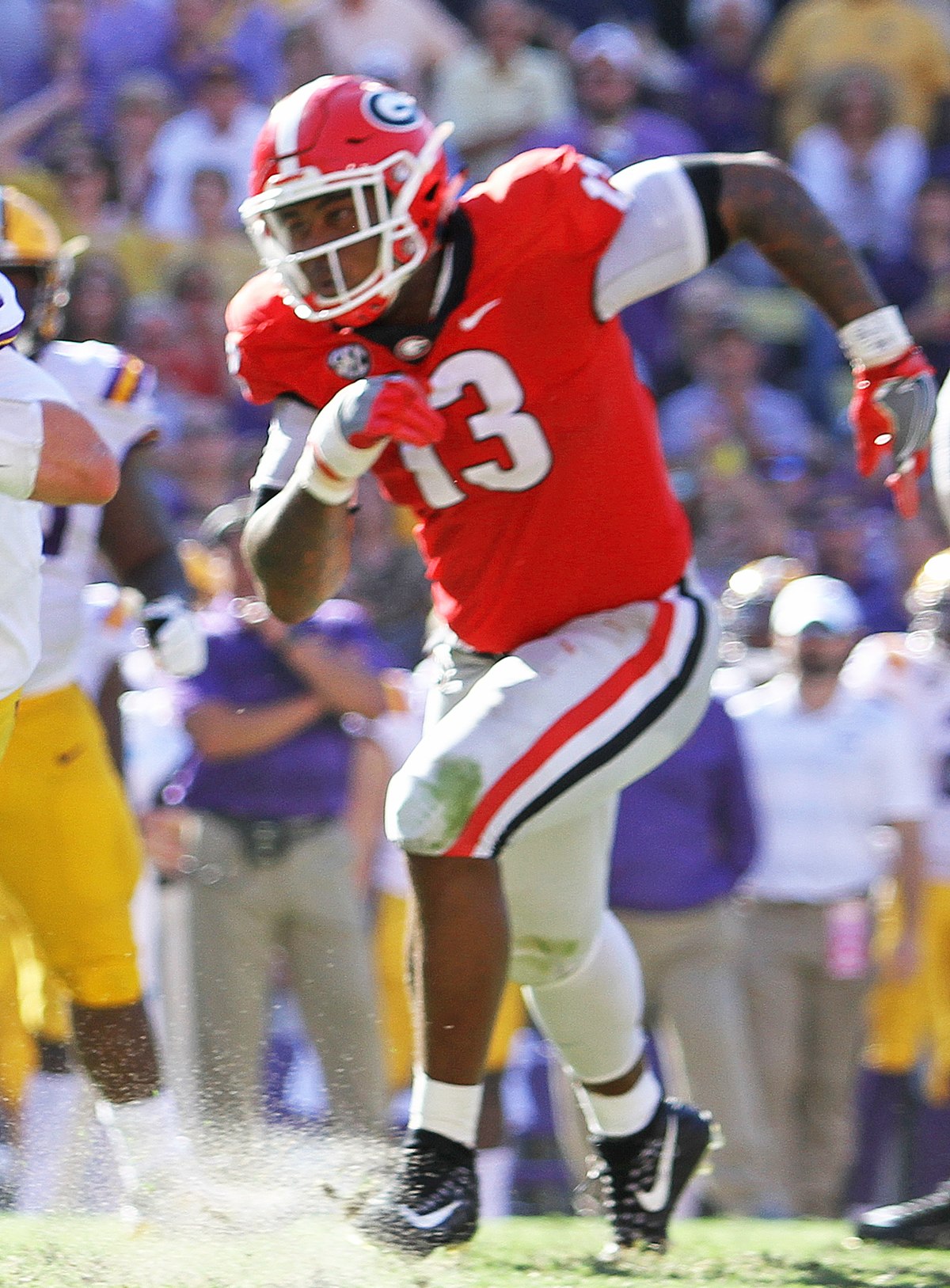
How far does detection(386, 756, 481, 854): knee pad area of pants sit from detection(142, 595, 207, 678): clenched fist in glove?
1.02m

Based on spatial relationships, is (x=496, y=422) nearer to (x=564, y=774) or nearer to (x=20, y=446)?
(x=564, y=774)

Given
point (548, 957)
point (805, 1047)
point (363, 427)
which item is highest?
point (363, 427)

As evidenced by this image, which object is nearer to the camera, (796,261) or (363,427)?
(363,427)

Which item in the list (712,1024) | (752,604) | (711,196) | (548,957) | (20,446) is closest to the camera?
(20,446)

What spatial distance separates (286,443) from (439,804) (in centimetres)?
73

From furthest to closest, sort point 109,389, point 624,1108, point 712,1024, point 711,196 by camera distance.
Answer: point 712,1024
point 109,389
point 624,1108
point 711,196

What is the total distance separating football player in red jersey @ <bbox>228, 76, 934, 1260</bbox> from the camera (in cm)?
342

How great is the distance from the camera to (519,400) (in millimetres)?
3535

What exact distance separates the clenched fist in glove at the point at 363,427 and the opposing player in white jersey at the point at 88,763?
829 mm

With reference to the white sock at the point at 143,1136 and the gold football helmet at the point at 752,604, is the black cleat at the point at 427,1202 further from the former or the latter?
the gold football helmet at the point at 752,604

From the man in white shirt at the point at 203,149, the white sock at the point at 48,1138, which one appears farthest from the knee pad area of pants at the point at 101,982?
the man in white shirt at the point at 203,149

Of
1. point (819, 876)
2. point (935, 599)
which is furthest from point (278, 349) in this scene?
point (935, 599)

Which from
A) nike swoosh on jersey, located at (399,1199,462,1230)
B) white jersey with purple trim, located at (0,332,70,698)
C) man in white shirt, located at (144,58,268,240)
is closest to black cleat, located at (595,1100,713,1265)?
nike swoosh on jersey, located at (399,1199,462,1230)

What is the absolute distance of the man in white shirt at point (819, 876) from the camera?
246 inches
